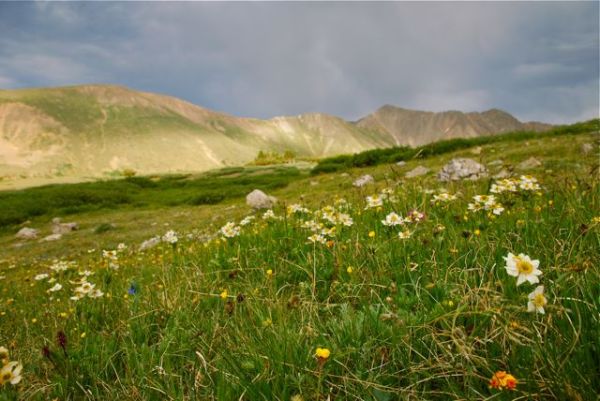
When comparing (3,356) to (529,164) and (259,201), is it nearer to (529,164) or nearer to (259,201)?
(259,201)

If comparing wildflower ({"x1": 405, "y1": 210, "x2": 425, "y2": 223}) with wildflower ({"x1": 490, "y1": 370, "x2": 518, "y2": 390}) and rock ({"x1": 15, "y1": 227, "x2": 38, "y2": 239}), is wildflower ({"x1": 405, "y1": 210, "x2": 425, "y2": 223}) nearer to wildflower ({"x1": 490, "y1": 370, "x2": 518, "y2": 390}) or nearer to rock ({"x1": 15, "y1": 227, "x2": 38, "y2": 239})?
wildflower ({"x1": 490, "y1": 370, "x2": 518, "y2": 390})

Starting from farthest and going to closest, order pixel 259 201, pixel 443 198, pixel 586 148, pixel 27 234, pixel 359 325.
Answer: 1. pixel 27 234
2. pixel 259 201
3. pixel 586 148
4. pixel 443 198
5. pixel 359 325

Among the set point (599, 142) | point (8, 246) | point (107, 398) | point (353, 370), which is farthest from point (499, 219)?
point (8, 246)

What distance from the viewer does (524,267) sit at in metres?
2.09

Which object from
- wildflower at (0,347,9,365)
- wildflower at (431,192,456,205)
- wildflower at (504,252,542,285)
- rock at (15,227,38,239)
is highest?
wildflower at (431,192,456,205)

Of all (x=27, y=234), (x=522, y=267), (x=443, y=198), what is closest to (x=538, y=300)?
(x=522, y=267)

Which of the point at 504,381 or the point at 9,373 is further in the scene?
the point at 9,373

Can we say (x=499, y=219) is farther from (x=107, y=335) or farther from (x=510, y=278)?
(x=107, y=335)

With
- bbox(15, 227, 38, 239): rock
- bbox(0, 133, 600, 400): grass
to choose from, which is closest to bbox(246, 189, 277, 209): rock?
bbox(0, 133, 600, 400): grass

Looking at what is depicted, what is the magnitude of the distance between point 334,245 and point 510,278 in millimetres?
1740

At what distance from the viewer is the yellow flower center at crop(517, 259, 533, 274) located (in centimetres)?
208

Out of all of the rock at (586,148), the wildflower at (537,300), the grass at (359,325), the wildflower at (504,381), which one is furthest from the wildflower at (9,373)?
the rock at (586,148)

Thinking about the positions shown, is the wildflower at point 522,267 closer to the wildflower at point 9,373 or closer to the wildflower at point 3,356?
the wildflower at point 9,373

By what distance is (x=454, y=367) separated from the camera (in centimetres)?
192
